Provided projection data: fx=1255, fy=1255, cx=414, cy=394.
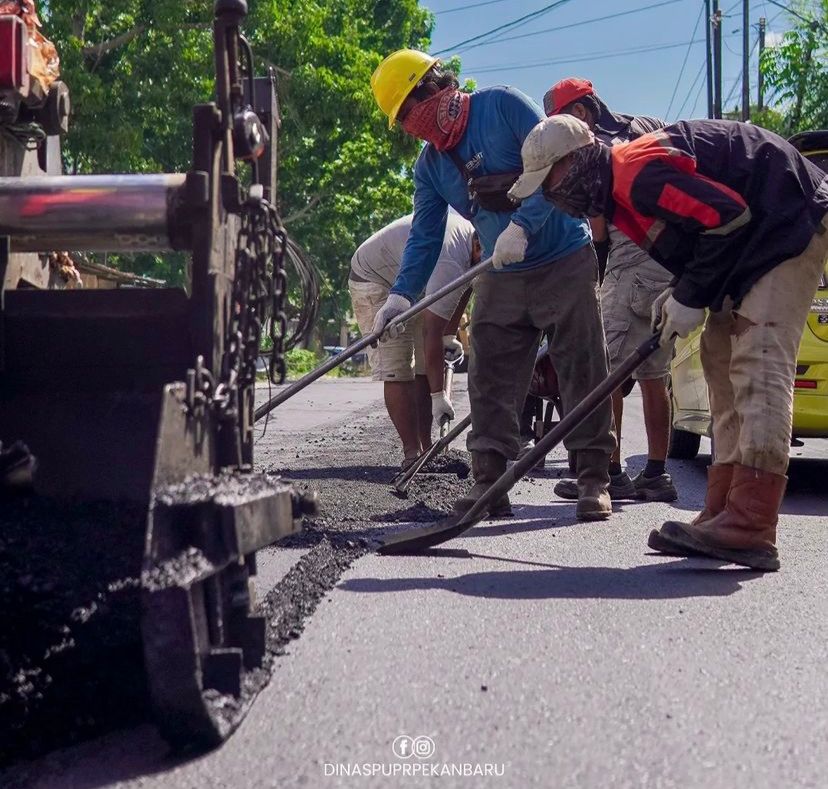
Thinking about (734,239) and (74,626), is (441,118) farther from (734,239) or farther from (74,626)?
(74,626)

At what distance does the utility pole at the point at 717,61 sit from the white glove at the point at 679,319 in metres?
27.9

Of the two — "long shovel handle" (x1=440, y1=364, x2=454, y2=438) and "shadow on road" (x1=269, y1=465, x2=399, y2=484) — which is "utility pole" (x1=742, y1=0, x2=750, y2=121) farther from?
"shadow on road" (x1=269, y1=465, x2=399, y2=484)

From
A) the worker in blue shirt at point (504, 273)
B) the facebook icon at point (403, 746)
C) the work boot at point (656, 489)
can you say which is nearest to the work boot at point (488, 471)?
the worker in blue shirt at point (504, 273)

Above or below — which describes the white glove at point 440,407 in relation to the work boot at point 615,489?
above

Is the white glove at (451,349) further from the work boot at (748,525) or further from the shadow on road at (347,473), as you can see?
the work boot at (748,525)

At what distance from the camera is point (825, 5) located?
2722cm

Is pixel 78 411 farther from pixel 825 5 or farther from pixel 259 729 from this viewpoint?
pixel 825 5

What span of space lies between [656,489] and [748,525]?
2064mm

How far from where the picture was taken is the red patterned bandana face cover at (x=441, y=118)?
18.4ft

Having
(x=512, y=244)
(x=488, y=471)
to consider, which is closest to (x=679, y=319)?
(x=512, y=244)

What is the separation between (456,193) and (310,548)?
6.45 feet

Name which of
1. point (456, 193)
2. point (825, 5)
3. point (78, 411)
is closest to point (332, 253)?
point (825, 5)

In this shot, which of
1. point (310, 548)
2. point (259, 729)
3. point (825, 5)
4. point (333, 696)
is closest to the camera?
point (259, 729)

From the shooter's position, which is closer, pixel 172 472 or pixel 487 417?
pixel 172 472
